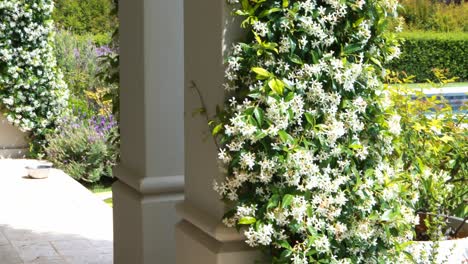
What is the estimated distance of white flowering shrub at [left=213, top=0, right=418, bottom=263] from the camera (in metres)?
2.37

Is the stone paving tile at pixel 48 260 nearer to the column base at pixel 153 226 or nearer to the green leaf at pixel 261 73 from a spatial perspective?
the column base at pixel 153 226

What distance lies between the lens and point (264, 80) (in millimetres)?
2395

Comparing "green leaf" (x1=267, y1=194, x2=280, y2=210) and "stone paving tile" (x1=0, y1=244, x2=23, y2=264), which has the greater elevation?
"green leaf" (x1=267, y1=194, x2=280, y2=210)

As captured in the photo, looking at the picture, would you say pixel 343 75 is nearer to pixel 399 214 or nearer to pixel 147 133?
pixel 399 214

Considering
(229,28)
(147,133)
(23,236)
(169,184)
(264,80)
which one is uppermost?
(229,28)

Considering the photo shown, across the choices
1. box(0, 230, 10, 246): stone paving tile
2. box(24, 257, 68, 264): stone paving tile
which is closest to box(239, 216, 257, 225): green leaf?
box(24, 257, 68, 264): stone paving tile

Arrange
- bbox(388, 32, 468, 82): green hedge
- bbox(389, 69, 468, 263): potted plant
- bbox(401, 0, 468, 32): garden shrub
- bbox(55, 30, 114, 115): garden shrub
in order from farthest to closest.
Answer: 1. bbox(401, 0, 468, 32): garden shrub
2. bbox(388, 32, 468, 82): green hedge
3. bbox(55, 30, 114, 115): garden shrub
4. bbox(389, 69, 468, 263): potted plant

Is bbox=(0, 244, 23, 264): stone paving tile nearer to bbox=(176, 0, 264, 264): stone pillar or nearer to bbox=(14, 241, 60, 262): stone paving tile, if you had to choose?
bbox=(14, 241, 60, 262): stone paving tile

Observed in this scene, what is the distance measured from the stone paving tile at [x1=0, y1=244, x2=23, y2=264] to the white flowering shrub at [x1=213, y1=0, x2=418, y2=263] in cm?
305

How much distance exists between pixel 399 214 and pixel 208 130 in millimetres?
705

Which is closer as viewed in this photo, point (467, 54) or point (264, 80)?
point (264, 80)

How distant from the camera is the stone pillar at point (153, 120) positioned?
3666 millimetres

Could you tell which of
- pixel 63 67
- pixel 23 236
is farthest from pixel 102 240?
pixel 63 67

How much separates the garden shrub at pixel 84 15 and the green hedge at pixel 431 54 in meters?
5.89
